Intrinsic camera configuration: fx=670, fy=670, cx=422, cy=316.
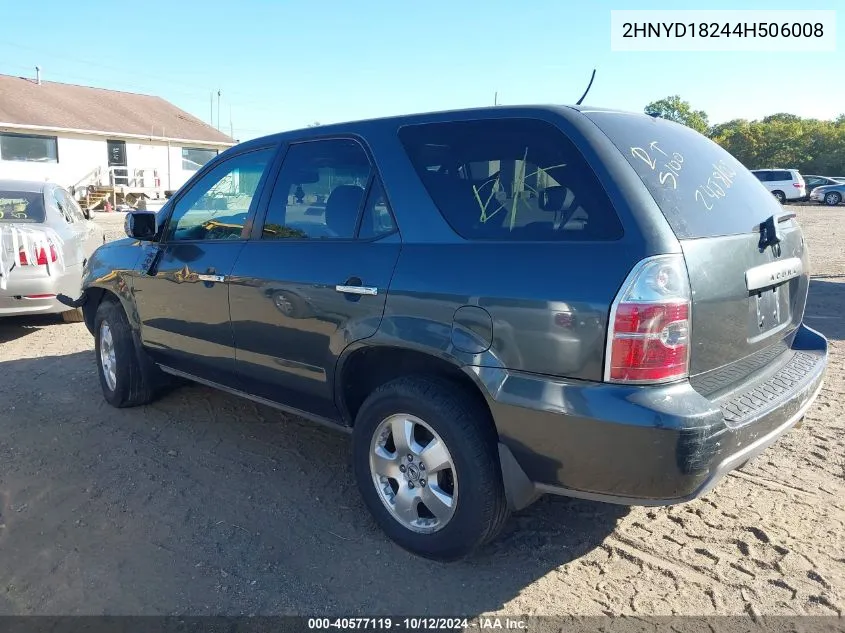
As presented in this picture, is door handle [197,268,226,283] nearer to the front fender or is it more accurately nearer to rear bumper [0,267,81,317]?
the front fender

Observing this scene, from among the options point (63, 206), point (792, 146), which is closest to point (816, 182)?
point (792, 146)

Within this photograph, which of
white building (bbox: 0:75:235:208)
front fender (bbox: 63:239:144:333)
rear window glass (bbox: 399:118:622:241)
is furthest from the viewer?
white building (bbox: 0:75:235:208)

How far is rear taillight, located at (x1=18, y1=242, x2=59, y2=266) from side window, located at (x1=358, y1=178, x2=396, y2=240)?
5.13 metres

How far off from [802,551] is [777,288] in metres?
1.17

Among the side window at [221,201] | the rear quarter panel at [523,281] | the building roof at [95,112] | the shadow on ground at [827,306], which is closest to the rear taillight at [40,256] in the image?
the side window at [221,201]

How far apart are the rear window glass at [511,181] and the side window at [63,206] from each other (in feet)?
20.7

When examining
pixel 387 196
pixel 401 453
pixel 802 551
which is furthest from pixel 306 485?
pixel 802 551

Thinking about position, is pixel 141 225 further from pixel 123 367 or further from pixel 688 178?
pixel 688 178

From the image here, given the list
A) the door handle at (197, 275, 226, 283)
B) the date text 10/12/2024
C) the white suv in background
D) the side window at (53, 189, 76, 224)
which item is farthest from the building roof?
the date text 10/12/2024

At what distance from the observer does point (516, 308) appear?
2484 millimetres

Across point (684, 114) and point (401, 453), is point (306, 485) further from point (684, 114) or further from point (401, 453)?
point (684, 114)

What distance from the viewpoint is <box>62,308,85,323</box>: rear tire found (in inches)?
308

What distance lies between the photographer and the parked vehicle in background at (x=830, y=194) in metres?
32.1

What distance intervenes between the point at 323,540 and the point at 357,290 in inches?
47.4
